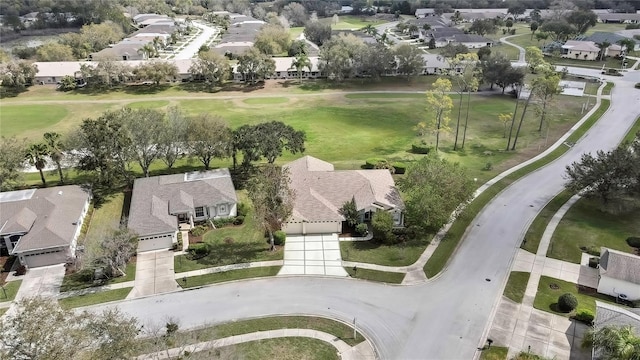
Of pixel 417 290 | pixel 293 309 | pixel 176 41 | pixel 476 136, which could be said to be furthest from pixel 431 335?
pixel 176 41

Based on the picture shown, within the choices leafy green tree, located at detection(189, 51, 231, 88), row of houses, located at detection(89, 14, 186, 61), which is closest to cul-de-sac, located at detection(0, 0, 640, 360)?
leafy green tree, located at detection(189, 51, 231, 88)

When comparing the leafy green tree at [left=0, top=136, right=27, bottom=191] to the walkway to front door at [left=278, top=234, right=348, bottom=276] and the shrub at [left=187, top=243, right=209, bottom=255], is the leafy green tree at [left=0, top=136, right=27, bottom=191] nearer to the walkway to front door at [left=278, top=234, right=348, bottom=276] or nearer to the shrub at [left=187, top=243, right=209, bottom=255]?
the shrub at [left=187, top=243, right=209, bottom=255]

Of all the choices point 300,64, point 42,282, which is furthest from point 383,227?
point 300,64

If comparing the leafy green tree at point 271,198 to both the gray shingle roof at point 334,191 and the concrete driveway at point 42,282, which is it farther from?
the concrete driveway at point 42,282

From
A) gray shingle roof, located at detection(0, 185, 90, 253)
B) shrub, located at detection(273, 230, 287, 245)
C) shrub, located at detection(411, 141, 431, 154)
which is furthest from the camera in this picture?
shrub, located at detection(411, 141, 431, 154)

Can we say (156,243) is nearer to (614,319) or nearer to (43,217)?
(43,217)

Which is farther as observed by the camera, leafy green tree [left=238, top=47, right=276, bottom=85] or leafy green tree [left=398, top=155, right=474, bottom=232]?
leafy green tree [left=238, top=47, right=276, bottom=85]

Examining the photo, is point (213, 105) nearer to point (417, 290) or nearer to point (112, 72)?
point (112, 72)
